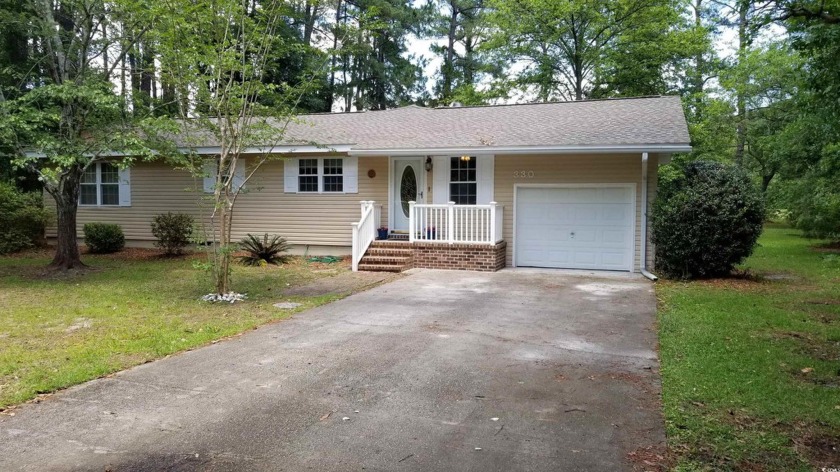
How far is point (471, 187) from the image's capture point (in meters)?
14.1

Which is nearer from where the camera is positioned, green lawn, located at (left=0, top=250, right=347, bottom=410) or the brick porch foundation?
green lawn, located at (left=0, top=250, right=347, bottom=410)

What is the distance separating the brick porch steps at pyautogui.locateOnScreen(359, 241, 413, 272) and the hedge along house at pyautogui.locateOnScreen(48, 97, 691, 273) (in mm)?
25

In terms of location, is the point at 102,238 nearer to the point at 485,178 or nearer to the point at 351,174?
the point at 351,174

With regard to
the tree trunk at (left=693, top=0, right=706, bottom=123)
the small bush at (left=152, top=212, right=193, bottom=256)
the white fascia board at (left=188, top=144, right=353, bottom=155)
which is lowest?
the small bush at (left=152, top=212, right=193, bottom=256)

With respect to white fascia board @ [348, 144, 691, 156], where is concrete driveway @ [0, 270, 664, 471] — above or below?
below

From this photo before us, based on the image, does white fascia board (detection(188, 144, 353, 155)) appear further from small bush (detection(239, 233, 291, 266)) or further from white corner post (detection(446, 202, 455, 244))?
white corner post (detection(446, 202, 455, 244))

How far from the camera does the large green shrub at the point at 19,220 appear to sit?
15.7 m

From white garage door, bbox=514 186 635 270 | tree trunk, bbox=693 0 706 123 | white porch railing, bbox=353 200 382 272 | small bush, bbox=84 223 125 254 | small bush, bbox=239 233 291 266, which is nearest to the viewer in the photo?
white garage door, bbox=514 186 635 270

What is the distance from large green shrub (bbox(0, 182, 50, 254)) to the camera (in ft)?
51.5

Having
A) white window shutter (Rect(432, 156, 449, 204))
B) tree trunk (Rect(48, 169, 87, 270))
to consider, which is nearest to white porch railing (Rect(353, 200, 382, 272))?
white window shutter (Rect(432, 156, 449, 204))

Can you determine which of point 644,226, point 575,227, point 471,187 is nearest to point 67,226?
point 471,187

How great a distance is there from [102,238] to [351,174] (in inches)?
290

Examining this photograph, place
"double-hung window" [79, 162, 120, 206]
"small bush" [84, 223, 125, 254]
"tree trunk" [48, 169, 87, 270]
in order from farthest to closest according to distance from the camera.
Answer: "double-hung window" [79, 162, 120, 206] → "small bush" [84, 223, 125, 254] → "tree trunk" [48, 169, 87, 270]

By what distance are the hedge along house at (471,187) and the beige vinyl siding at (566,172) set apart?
0.02 meters
